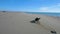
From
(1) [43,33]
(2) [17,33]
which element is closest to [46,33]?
(1) [43,33]

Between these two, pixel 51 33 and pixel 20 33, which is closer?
pixel 20 33

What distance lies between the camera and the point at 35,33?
24.0 ft

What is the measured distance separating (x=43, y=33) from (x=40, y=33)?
0.22 metres

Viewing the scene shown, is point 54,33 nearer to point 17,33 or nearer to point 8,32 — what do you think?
point 17,33

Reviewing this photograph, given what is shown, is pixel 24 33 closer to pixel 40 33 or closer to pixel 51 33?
pixel 40 33

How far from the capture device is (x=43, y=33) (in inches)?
296

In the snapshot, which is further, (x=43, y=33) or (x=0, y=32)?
(x=43, y=33)

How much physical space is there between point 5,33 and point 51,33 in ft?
10.2

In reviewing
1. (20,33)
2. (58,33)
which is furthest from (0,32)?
(58,33)

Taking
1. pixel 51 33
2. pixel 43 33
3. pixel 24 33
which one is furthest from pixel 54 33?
pixel 24 33

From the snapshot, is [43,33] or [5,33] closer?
[5,33]

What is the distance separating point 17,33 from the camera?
7.07 m

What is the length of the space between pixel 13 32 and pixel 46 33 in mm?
2249

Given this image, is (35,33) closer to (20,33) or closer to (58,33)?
(20,33)
